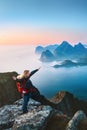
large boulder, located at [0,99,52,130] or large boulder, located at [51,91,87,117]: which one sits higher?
large boulder, located at [0,99,52,130]

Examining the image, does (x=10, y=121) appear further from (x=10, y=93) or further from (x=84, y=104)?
(x=84, y=104)

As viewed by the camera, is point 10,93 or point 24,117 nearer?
point 24,117

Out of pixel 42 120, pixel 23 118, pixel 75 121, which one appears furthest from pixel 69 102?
pixel 75 121

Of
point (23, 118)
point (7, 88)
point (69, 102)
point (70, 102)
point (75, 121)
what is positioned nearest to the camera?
point (75, 121)

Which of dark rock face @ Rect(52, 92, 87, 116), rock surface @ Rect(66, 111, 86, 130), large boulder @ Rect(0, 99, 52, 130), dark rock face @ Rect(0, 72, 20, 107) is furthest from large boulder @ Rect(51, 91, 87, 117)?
rock surface @ Rect(66, 111, 86, 130)

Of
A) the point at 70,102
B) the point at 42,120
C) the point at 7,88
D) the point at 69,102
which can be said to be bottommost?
the point at 70,102

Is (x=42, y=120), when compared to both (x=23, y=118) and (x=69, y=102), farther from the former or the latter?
(x=69, y=102)

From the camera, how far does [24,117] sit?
25078 mm

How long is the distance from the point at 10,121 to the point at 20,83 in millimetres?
3545

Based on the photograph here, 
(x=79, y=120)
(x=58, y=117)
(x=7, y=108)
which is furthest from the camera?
(x=7, y=108)

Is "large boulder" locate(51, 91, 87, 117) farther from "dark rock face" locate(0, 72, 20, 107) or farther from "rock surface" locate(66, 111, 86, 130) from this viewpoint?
"rock surface" locate(66, 111, 86, 130)

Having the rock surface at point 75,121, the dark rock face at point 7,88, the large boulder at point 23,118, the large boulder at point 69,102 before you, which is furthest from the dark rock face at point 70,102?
the rock surface at point 75,121

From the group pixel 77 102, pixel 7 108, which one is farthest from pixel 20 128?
pixel 77 102

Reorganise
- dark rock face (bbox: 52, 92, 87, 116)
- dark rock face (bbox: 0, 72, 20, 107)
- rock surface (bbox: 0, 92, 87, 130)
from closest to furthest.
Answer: rock surface (bbox: 0, 92, 87, 130) < dark rock face (bbox: 0, 72, 20, 107) < dark rock face (bbox: 52, 92, 87, 116)
